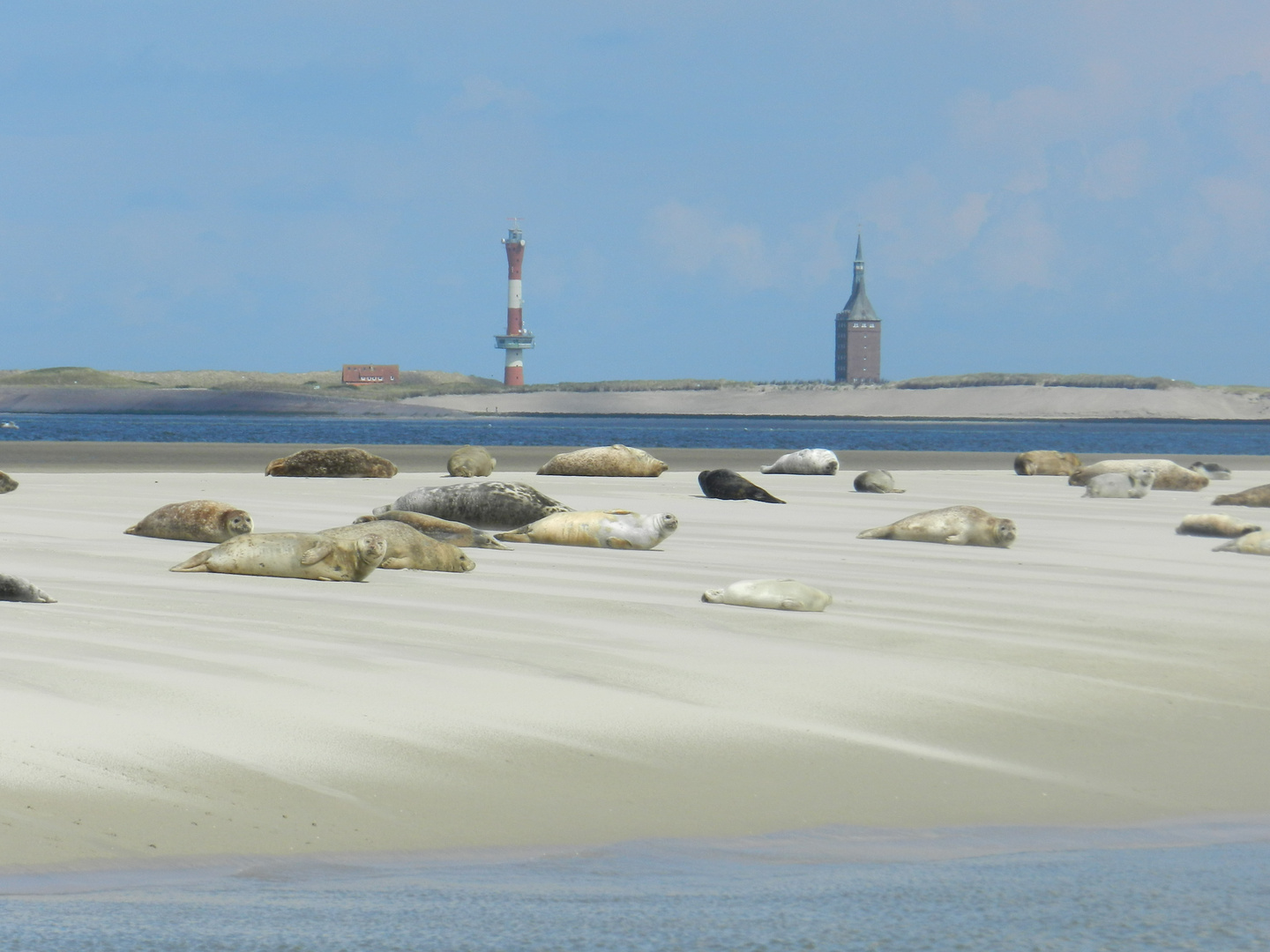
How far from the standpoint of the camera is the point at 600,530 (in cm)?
861

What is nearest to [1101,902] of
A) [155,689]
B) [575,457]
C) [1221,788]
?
[1221,788]

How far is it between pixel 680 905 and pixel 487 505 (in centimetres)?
698

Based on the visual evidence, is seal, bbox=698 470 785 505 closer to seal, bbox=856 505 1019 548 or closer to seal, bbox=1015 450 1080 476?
seal, bbox=856 505 1019 548

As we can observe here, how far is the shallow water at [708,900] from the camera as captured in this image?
2.51 m

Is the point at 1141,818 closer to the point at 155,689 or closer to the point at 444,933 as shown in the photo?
the point at 444,933

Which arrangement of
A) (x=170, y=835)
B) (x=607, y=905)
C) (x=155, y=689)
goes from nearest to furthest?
(x=607, y=905)
(x=170, y=835)
(x=155, y=689)

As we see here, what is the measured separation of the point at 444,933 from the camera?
2543 mm

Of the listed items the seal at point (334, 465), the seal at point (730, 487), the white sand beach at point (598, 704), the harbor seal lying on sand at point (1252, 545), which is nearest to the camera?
the white sand beach at point (598, 704)

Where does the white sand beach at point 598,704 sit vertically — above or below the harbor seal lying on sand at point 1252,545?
below

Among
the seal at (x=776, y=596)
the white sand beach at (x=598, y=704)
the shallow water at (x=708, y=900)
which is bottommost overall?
the shallow water at (x=708, y=900)

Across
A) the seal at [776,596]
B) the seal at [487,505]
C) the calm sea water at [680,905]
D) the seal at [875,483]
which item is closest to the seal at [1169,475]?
the seal at [875,483]

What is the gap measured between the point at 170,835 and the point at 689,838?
1081mm

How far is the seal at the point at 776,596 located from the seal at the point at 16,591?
2751 mm

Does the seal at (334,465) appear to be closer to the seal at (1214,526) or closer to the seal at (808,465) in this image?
the seal at (808,465)
